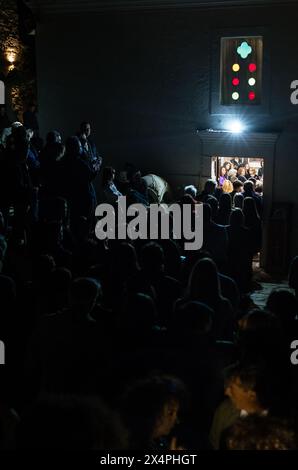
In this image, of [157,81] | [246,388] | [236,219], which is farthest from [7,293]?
[157,81]

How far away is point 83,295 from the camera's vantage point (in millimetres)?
4770

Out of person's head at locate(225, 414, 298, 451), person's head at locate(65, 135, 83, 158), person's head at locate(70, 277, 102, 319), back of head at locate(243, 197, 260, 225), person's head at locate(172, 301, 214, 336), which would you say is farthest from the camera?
person's head at locate(65, 135, 83, 158)

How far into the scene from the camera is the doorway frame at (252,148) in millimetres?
13359

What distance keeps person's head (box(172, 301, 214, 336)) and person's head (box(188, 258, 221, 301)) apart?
987mm

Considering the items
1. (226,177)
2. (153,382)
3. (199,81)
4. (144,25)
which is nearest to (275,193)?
(226,177)

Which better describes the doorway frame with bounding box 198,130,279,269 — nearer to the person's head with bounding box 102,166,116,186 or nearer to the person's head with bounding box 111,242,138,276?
the person's head with bounding box 102,166,116,186

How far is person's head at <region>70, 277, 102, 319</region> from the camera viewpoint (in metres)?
4.73

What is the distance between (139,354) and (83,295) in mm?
633

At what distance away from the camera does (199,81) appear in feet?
45.5

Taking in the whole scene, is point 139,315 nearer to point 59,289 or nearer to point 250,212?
point 59,289

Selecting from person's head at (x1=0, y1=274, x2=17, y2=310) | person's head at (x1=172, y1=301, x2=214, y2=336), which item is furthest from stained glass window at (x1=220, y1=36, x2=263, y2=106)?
person's head at (x1=172, y1=301, x2=214, y2=336)

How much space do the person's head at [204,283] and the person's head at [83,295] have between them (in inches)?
43.5
